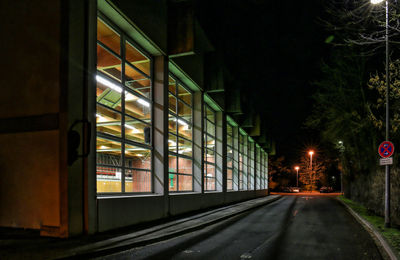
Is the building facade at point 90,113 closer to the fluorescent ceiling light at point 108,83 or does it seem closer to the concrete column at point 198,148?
the fluorescent ceiling light at point 108,83

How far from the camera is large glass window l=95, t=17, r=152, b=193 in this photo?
32.0 feet

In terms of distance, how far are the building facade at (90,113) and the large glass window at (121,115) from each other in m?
0.04

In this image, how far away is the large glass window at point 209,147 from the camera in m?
20.1

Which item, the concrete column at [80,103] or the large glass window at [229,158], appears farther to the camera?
the large glass window at [229,158]

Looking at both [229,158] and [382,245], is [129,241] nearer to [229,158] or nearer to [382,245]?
[382,245]

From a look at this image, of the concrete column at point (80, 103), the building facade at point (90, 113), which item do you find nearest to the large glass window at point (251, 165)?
the building facade at point (90, 113)

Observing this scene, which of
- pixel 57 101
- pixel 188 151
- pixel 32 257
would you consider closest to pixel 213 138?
pixel 188 151

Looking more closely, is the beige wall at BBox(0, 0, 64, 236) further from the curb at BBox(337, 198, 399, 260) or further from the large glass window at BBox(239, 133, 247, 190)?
the large glass window at BBox(239, 133, 247, 190)

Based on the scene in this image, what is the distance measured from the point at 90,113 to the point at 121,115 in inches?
86.0

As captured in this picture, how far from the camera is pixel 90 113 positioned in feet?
27.8

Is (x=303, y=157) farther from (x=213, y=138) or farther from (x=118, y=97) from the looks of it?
(x=118, y=97)

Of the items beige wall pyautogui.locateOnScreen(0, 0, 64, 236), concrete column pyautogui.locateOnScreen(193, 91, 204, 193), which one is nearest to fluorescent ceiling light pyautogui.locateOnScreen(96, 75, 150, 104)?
beige wall pyautogui.locateOnScreen(0, 0, 64, 236)

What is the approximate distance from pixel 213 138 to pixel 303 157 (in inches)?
2001

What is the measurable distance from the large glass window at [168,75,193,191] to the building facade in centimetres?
12
